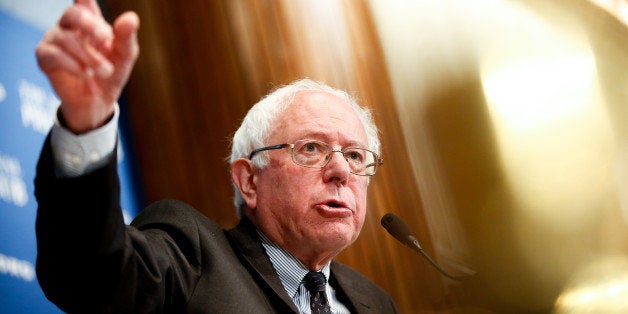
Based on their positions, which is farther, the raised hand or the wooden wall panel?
the wooden wall panel

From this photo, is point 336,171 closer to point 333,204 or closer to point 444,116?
point 333,204

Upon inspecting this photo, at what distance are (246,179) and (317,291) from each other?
1.07ft

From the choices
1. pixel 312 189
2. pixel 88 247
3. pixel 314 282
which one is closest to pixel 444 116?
pixel 312 189

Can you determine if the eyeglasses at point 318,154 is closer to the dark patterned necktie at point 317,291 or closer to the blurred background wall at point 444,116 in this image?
the dark patterned necktie at point 317,291

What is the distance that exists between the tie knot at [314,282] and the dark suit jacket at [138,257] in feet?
0.36

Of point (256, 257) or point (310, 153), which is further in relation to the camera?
point (310, 153)

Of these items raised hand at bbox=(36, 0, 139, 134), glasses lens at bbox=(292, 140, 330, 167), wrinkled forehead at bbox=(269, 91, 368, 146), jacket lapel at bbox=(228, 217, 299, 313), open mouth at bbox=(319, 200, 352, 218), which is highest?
raised hand at bbox=(36, 0, 139, 134)

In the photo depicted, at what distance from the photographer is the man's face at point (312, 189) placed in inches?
48.9

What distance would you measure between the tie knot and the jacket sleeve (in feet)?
1.39

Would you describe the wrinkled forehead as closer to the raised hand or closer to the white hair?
the white hair

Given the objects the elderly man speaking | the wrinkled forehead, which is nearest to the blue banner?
the elderly man speaking

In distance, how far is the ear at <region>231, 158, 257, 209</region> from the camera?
1358mm

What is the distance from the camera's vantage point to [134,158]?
68.2 inches

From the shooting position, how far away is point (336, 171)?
4.23 feet
